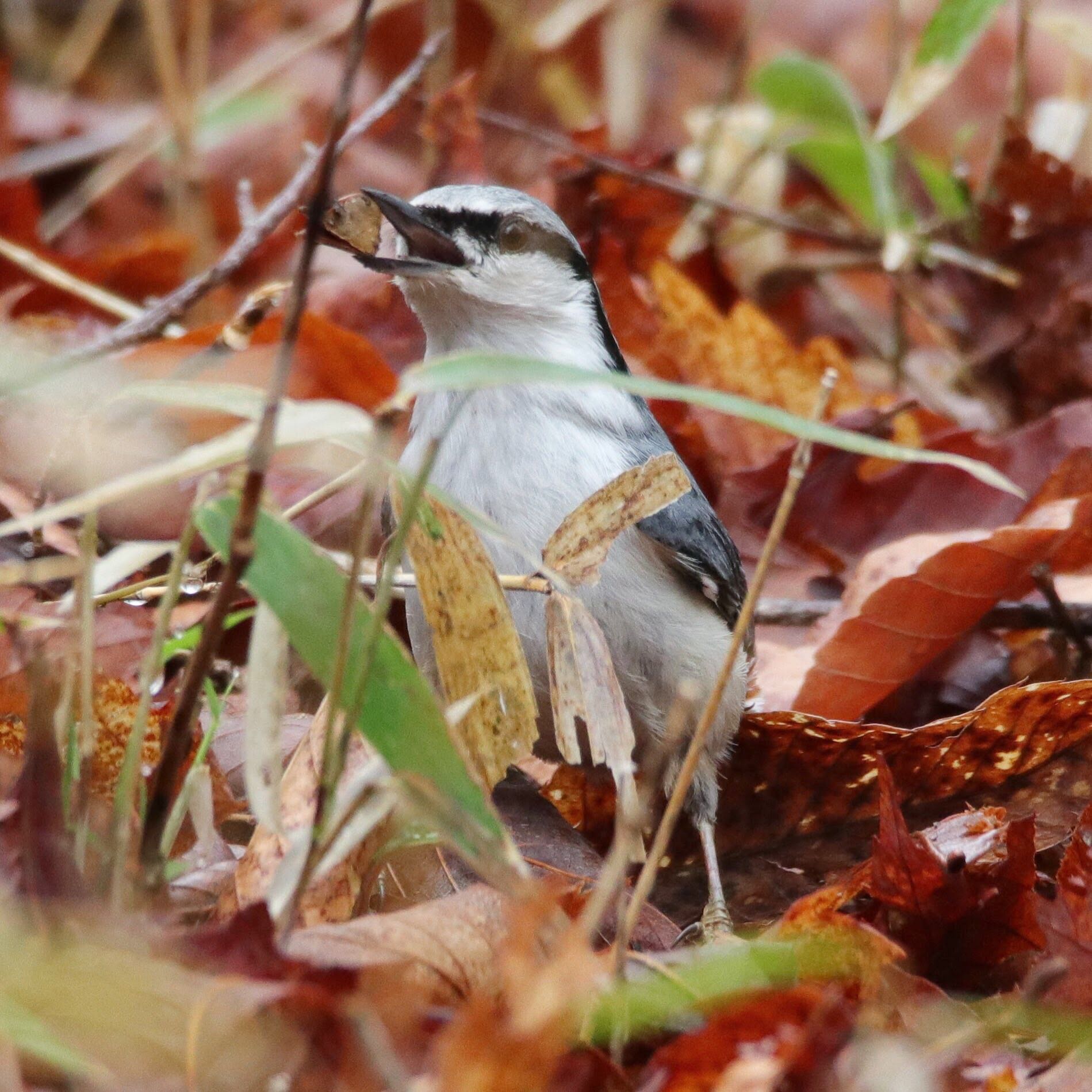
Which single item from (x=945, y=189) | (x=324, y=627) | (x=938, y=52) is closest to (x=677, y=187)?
(x=945, y=189)

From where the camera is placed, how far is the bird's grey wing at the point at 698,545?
93.4 inches

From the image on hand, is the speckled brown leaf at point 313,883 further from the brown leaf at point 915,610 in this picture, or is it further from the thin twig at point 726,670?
the brown leaf at point 915,610

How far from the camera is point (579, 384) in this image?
1325 millimetres

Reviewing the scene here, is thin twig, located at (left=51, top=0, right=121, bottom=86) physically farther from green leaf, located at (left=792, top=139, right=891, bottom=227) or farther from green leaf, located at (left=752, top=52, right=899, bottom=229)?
green leaf, located at (left=792, top=139, right=891, bottom=227)

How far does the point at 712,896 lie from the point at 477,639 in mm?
698

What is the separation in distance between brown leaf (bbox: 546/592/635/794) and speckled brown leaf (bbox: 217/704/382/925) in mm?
→ 238

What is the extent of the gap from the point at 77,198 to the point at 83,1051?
12.4 ft

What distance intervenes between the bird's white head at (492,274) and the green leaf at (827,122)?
135cm

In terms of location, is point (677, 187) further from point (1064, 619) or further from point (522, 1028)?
point (522, 1028)

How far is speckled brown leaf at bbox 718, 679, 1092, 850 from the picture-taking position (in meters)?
2.09

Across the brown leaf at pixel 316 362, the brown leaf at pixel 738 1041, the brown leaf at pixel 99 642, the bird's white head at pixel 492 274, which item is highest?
the bird's white head at pixel 492 274

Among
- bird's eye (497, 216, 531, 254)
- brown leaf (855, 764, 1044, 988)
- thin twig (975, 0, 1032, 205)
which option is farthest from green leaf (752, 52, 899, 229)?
brown leaf (855, 764, 1044, 988)

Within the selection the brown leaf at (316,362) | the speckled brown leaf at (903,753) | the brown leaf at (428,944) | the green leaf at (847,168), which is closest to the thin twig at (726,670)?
the brown leaf at (428,944)

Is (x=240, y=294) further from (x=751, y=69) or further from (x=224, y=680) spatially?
(x=751, y=69)
